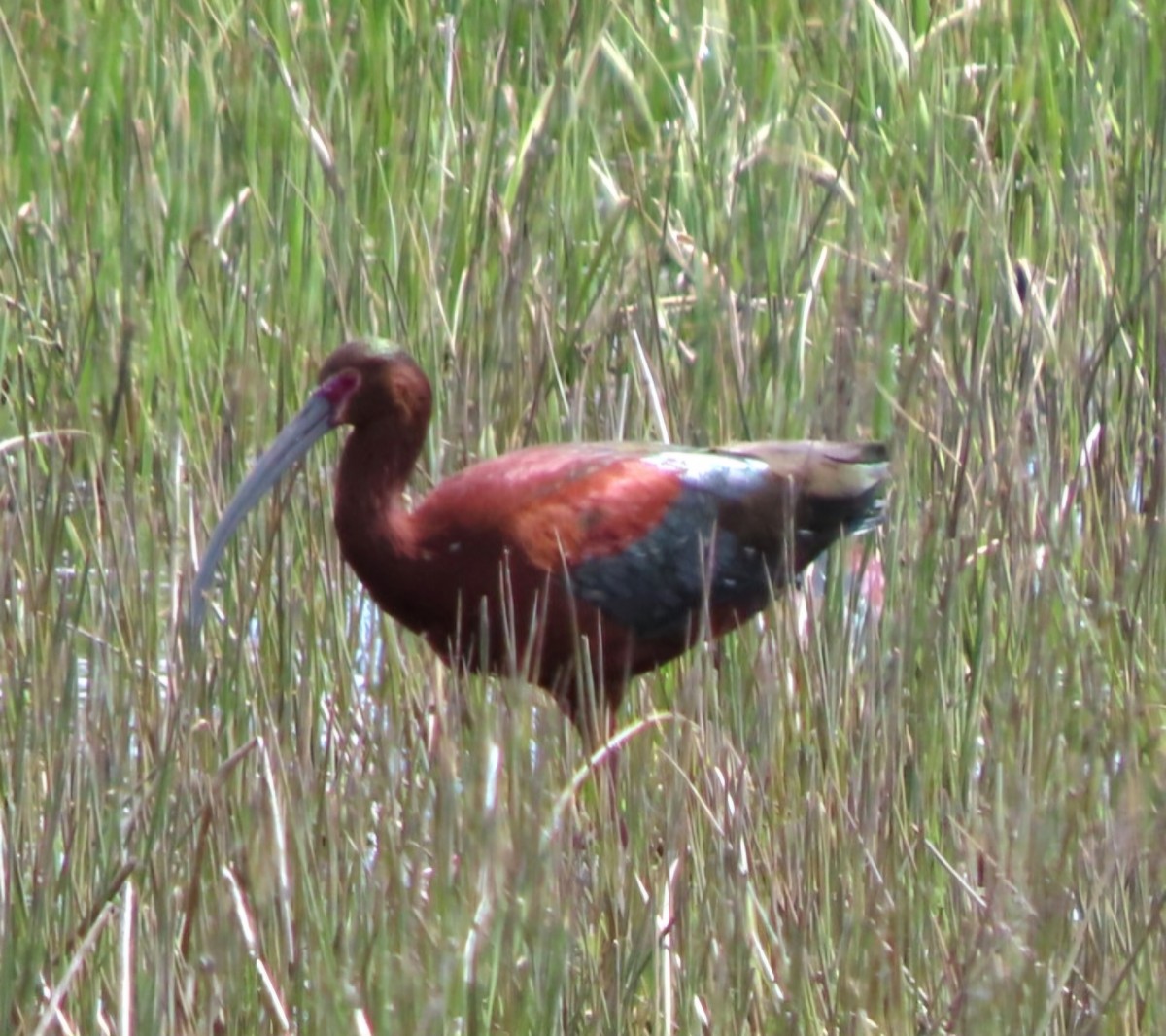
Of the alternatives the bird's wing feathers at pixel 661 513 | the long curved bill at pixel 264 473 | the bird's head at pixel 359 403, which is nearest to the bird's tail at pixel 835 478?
the bird's wing feathers at pixel 661 513

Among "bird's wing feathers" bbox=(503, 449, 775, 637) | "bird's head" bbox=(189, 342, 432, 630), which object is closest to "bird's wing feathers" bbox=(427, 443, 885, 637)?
A: "bird's wing feathers" bbox=(503, 449, 775, 637)

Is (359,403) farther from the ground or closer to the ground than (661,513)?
farther from the ground

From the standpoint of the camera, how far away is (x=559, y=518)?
10.9 ft

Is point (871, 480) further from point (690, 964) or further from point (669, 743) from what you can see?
point (690, 964)

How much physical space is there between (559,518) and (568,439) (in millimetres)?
236

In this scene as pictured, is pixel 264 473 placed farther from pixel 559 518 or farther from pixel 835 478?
pixel 835 478

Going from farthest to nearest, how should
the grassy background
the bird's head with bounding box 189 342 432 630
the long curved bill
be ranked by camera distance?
the bird's head with bounding box 189 342 432 630 → the long curved bill → the grassy background

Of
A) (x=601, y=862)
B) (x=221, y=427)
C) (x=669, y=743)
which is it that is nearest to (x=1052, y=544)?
(x=669, y=743)

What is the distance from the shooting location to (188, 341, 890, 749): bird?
3.24 meters

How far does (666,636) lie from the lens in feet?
11.3

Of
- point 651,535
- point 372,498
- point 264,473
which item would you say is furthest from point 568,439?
point 264,473

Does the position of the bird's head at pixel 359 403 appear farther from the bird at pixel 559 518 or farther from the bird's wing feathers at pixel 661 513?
the bird's wing feathers at pixel 661 513

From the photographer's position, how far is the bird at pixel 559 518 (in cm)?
324

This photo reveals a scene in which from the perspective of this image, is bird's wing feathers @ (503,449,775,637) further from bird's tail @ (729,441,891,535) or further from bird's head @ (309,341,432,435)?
bird's head @ (309,341,432,435)
